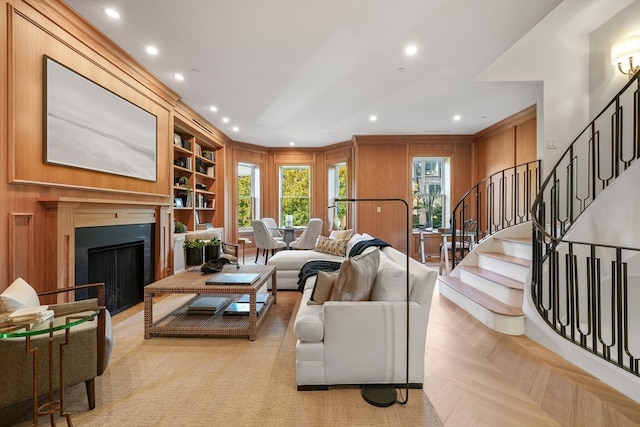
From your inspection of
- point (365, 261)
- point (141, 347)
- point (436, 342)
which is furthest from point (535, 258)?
point (141, 347)

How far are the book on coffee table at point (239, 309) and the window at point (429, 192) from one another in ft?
16.0

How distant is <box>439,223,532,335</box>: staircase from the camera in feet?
9.32

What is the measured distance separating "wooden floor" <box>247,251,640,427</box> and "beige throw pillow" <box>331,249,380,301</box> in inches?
30.6

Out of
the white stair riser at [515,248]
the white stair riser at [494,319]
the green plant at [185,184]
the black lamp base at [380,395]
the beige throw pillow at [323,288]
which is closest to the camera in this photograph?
the black lamp base at [380,395]

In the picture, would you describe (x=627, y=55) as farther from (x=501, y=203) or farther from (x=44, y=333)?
(x=44, y=333)

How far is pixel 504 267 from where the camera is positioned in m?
3.52

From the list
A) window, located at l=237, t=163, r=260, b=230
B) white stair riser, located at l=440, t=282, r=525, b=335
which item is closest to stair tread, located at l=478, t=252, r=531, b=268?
white stair riser, located at l=440, t=282, r=525, b=335

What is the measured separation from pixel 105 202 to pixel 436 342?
140 inches

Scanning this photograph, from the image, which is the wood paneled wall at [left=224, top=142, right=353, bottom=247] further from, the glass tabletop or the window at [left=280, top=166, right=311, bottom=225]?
the glass tabletop

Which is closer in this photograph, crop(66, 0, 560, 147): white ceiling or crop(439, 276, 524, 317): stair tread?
crop(66, 0, 560, 147): white ceiling

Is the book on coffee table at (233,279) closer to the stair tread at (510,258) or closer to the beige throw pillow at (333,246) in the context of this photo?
the beige throw pillow at (333,246)

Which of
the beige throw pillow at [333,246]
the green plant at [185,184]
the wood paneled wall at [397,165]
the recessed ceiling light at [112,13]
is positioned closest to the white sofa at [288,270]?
the beige throw pillow at [333,246]

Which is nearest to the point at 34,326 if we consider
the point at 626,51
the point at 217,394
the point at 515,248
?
the point at 217,394

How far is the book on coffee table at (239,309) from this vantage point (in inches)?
118
